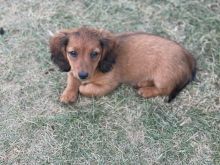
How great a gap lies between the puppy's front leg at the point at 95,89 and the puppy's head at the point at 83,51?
275mm

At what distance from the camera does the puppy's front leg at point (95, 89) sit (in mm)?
4934

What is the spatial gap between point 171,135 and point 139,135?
337 mm

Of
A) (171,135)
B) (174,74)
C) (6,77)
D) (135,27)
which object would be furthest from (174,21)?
(6,77)

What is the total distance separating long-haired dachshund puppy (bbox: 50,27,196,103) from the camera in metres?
4.63

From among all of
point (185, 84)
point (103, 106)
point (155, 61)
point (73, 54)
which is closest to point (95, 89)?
point (103, 106)

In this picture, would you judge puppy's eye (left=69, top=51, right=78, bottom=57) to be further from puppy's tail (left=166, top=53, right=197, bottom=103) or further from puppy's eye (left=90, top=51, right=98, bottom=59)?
puppy's tail (left=166, top=53, right=197, bottom=103)

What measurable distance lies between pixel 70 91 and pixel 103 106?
15.8 inches

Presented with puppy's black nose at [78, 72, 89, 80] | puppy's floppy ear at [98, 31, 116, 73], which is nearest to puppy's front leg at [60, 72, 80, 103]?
puppy's floppy ear at [98, 31, 116, 73]

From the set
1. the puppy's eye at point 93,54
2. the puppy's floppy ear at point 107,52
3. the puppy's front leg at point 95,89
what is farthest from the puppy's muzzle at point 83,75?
the puppy's front leg at point 95,89

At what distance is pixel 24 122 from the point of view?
4.78 meters

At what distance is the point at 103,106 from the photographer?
4941 millimetres

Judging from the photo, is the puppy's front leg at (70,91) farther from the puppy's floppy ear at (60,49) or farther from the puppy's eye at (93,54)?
the puppy's eye at (93,54)

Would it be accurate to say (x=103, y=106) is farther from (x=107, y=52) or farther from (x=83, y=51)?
(x=83, y=51)

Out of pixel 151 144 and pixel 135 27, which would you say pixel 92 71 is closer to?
pixel 151 144
